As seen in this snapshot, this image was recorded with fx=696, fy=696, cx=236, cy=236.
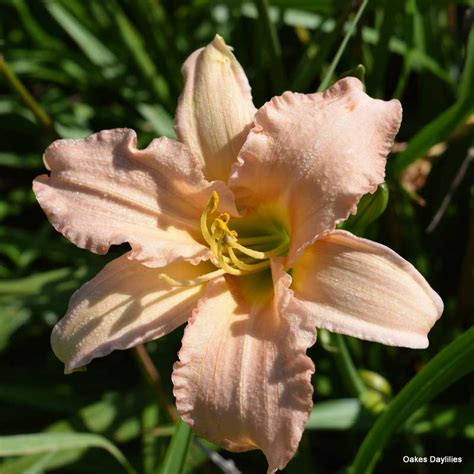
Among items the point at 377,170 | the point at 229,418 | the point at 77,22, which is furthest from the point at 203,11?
the point at 229,418

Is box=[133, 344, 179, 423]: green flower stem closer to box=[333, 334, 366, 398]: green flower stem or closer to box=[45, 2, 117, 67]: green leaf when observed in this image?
box=[333, 334, 366, 398]: green flower stem

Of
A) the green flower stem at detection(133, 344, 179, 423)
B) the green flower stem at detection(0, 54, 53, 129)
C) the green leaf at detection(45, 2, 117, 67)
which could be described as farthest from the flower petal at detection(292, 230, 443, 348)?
the green leaf at detection(45, 2, 117, 67)

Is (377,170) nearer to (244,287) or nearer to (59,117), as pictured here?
(244,287)

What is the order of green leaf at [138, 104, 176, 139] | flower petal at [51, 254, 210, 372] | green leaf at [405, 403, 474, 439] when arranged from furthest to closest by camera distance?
1. green leaf at [138, 104, 176, 139]
2. green leaf at [405, 403, 474, 439]
3. flower petal at [51, 254, 210, 372]

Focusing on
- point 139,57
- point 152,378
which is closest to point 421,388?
point 152,378

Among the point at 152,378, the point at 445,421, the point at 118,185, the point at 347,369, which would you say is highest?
the point at 118,185

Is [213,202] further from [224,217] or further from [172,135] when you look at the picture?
[172,135]

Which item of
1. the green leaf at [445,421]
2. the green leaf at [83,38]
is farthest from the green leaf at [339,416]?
the green leaf at [83,38]
